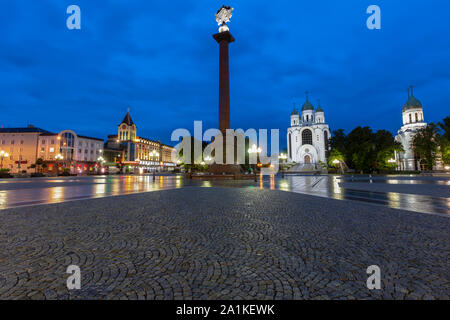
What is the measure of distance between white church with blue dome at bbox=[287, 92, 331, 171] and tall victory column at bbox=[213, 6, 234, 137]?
61431 mm

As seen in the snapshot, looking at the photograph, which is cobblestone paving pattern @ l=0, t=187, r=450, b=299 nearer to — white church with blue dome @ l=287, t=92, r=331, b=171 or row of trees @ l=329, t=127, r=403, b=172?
row of trees @ l=329, t=127, r=403, b=172

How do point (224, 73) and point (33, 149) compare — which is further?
point (33, 149)

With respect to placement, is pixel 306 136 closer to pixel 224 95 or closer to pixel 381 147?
pixel 381 147

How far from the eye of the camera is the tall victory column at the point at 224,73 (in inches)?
1203

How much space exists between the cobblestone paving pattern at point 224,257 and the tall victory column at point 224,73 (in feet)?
84.5

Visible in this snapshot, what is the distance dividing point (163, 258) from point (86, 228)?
2.80 m

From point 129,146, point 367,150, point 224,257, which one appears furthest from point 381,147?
point 129,146

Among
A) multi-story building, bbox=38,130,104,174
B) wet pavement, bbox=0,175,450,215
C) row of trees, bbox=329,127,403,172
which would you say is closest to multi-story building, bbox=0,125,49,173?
multi-story building, bbox=38,130,104,174

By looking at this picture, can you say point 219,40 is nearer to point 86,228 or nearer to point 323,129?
point 86,228

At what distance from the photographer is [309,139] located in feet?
302

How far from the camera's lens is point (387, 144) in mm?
45438

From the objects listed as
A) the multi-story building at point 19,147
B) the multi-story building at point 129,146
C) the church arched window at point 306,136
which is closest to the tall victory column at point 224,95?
the multi-story building at point 19,147

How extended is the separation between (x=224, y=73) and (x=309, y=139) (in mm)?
71538
